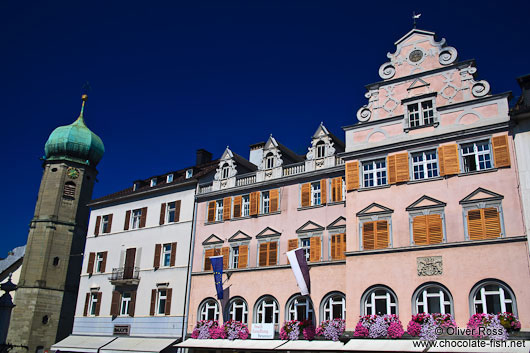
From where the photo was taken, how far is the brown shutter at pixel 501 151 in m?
26.4

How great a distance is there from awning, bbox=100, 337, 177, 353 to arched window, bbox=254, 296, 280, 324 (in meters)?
6.60

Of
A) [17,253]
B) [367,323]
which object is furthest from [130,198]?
[17,253]

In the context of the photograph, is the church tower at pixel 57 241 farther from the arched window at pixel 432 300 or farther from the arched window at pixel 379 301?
the arched window at pixel 432 300

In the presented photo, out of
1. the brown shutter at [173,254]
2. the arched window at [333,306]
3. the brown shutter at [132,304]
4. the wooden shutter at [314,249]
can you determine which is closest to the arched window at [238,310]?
the wooden shutter at [314,249]

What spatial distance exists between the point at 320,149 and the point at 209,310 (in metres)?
12.5

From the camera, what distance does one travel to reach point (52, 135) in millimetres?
52281

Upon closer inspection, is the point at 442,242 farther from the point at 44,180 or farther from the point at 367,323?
the point at 44,180

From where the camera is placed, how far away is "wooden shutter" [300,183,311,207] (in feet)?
111

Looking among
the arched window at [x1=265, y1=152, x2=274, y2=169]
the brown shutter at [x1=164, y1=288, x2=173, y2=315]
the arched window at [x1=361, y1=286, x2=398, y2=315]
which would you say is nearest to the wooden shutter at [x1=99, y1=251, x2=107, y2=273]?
the brown shutter at [x1=164, y1=288, x2=173, y2=315]

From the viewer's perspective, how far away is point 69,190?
51250 mm

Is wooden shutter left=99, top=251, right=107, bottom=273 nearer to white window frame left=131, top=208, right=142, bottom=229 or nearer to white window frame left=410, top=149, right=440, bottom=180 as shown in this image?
white window frame left=131, top=208, right=142, bottom=229

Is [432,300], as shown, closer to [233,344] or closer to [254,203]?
[233,344]

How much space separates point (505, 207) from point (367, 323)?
8.50 m

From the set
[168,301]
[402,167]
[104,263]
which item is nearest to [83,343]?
[104,263]
